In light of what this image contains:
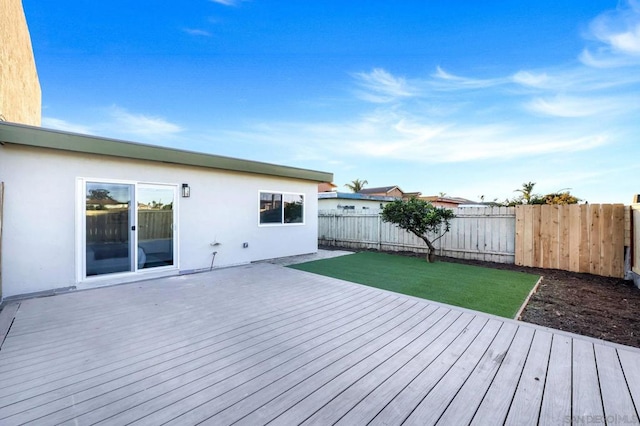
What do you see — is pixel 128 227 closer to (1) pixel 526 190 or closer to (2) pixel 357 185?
(1) pixel 526 190

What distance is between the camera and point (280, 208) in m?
8.41

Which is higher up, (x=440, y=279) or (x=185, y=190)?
(x=185, y=190)

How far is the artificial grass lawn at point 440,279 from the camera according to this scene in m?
4.37

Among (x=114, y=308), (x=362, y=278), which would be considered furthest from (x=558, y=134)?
(x=114, y=308)

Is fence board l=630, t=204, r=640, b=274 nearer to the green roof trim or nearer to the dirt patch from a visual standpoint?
the dirt patch

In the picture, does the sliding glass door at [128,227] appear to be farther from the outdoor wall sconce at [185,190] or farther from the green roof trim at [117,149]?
the green roof trim at [117,149]

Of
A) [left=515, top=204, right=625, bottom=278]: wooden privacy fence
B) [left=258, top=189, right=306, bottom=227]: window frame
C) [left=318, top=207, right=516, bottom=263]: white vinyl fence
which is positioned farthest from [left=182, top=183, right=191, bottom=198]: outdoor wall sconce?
[left=515, top=204, right=625, bottom=278]: wooden privacy fence

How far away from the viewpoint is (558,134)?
984 cm

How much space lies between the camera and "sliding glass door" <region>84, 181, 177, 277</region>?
5199 mm

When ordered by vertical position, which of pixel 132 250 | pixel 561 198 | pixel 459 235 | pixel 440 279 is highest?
pixel 561 198

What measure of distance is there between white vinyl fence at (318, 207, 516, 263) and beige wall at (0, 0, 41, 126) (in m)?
9.70

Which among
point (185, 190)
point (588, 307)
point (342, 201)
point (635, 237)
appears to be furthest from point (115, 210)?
point (342, 201)

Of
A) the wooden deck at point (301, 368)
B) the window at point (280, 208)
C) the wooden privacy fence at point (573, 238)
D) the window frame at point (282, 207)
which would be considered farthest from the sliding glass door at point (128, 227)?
the wooden privacy fence at point (573, 238)

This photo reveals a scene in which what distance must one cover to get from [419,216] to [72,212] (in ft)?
25.6
